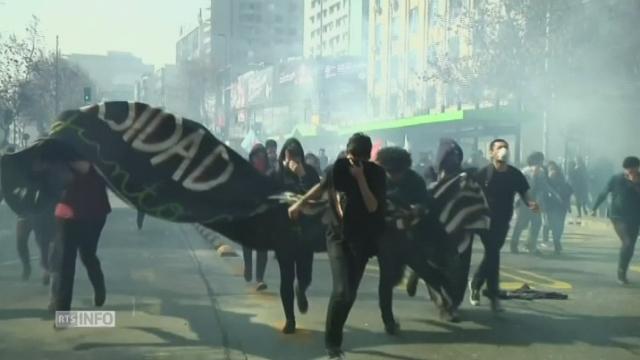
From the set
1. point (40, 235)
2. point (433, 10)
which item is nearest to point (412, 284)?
point (40, 235)

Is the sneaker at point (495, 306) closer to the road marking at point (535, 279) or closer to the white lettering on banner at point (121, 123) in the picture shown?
the road marking at point (535, 279)

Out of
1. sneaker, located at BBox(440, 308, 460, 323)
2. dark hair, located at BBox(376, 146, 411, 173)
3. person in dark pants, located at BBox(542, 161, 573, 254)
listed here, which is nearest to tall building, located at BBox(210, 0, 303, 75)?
person in dark pants, located at BBox(542, 161, 573, 254)

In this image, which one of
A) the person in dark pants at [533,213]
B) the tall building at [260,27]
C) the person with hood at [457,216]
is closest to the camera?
the person with hood at [457,216]

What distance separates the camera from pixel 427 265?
24.4 feet

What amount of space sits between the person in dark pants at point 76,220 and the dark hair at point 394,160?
2.53m

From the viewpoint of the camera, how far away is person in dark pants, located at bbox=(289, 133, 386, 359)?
230 inches

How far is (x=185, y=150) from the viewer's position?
7.00m

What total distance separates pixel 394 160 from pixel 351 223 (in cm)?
147

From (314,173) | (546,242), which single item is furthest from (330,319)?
(546,242)

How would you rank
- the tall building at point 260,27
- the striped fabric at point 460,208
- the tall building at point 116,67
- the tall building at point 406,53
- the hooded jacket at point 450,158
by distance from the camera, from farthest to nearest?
the tall building at point 116,67
the tall building at point 260,27
the tall building at point 406,53
the hooded jacket at point 450,158
the striped fabric at point 460,208

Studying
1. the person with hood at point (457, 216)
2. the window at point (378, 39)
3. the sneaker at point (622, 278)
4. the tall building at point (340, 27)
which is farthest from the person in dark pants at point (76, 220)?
the tall building at point (340, 27)

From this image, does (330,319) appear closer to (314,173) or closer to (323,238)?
(323,238)

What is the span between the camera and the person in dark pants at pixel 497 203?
26.2ft

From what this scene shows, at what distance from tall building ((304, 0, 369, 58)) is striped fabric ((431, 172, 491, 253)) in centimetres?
7723
